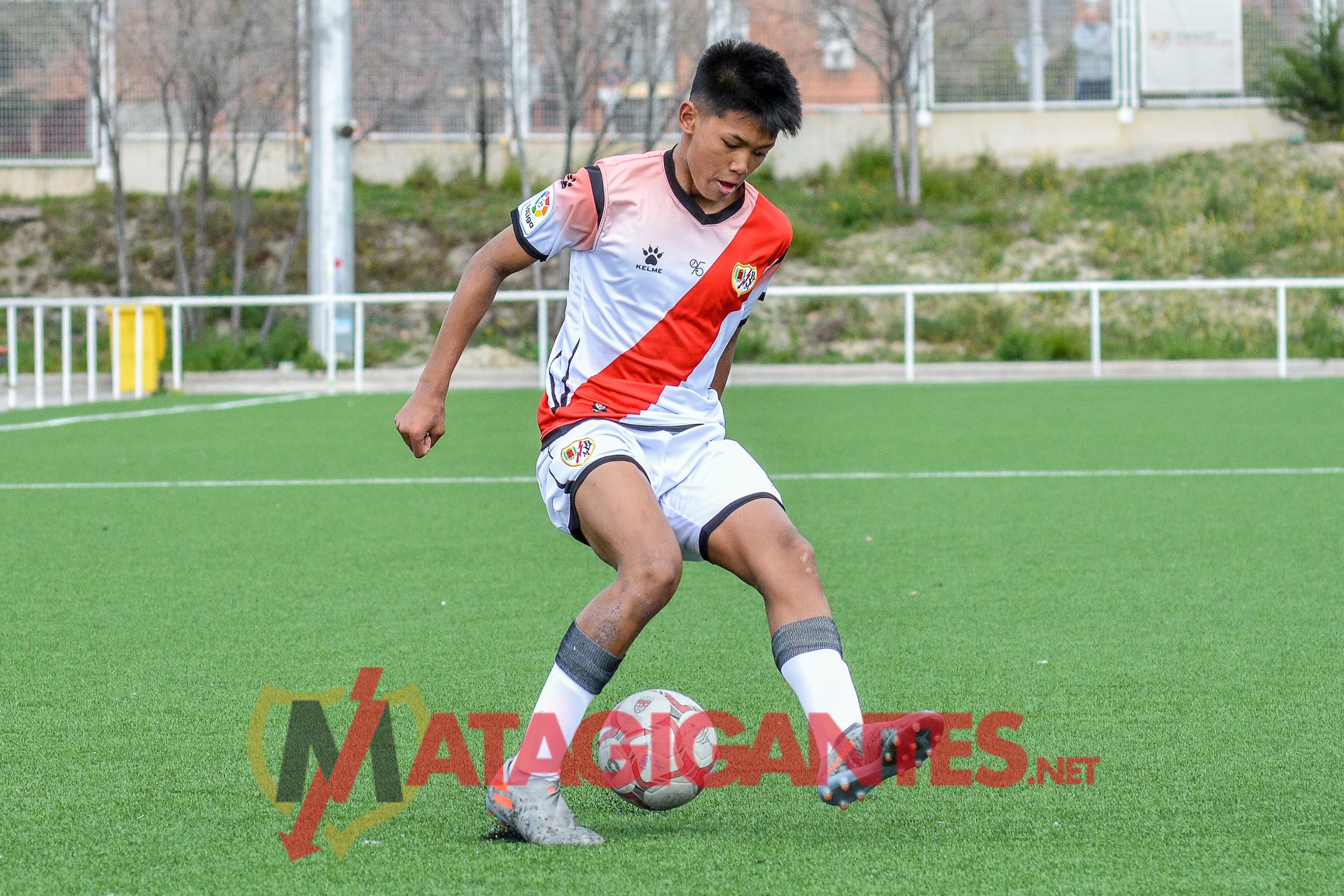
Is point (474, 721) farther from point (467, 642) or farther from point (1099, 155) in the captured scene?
point (1099, 155)

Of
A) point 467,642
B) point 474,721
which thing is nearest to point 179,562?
point 467,642

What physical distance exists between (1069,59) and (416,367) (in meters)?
16.9

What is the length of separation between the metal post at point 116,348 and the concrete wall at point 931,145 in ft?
47.9

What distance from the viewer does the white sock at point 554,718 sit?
3256 millimetres

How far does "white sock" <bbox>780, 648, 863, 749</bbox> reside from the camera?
10.8 ft

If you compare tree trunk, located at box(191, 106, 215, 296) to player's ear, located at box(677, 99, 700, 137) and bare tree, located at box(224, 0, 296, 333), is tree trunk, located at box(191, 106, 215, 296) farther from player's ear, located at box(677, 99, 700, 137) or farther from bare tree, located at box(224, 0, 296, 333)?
player's ear, located at box(677, 99, 700, 137)

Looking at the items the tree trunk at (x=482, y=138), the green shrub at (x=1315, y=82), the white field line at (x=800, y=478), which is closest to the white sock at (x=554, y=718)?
the white field line at (x=800, y=478)

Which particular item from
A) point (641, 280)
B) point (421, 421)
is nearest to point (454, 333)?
point (421, 421)

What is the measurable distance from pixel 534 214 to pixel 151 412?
40.9 ft

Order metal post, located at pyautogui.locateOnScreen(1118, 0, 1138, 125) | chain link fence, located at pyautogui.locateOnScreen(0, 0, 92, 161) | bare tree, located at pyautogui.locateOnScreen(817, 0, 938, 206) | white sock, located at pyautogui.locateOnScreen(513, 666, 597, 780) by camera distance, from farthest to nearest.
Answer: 1. metal post, located at pyautogui.locateOnScreen(1118, 0, 1138, 125)
2. chain link fence, located at pyautogui.locateOnScreen(0, 0, 92, 161)
3. bare tree, located at pyautogui.locateOnScreen(817, 0, 938, 206)
4. white sock, located at pyautogui.locateOnScreen(513, 666, 597, 780)

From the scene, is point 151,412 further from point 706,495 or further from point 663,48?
point 663,48

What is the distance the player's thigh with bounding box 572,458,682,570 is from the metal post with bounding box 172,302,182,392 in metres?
15.4

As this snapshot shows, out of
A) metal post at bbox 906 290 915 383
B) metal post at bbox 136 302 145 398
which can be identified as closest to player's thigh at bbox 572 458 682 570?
metal post at bbox 136 302 145 398

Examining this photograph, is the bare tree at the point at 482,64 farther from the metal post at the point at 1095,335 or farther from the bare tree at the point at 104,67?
the metal post at the point at 1095,335
